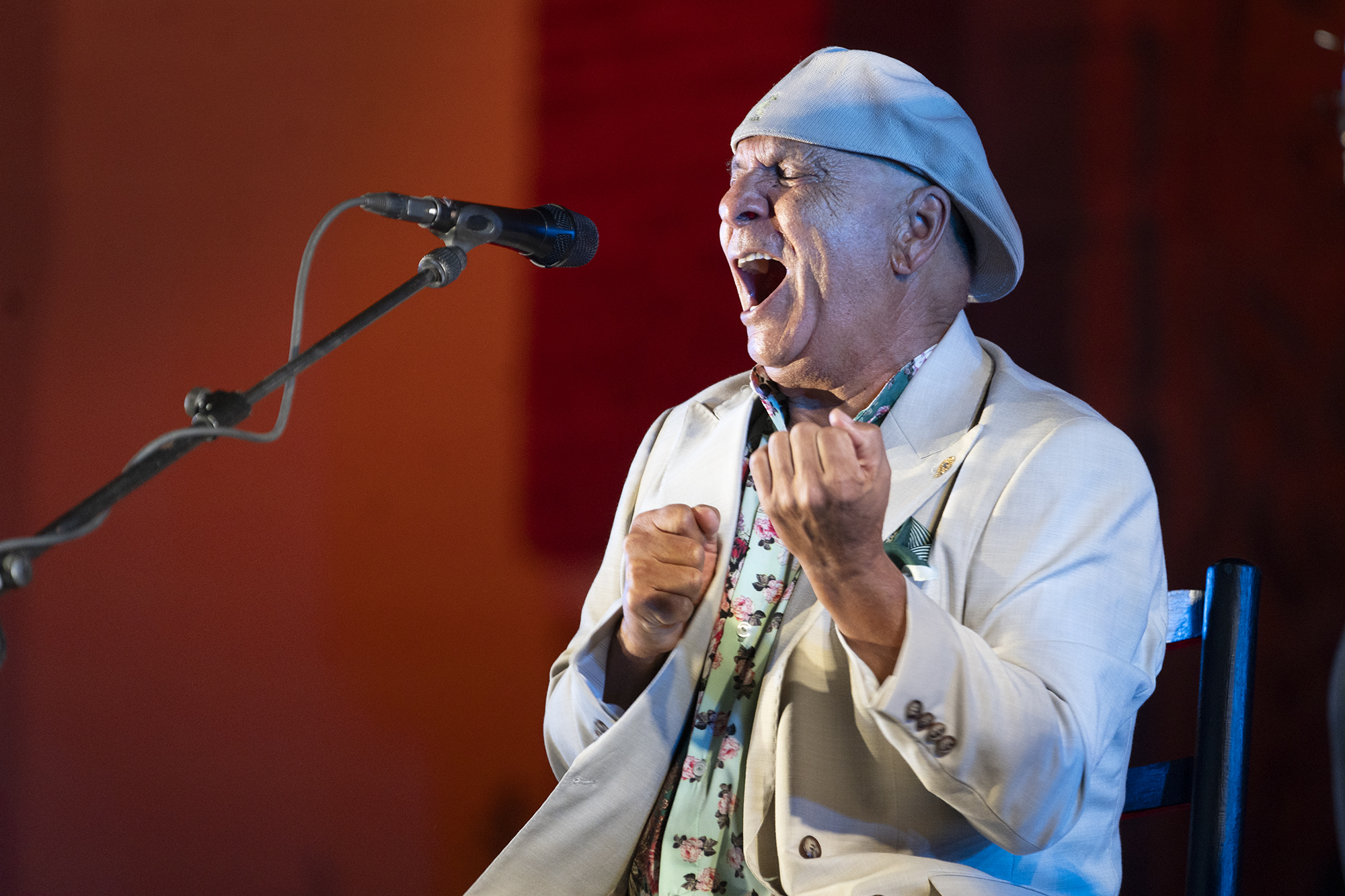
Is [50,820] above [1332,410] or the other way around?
the other way around

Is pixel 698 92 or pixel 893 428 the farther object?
pixel 698 92

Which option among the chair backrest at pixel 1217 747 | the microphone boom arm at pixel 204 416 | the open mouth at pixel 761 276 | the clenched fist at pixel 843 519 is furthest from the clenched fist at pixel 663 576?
the chair backrest at pixel 1217 747

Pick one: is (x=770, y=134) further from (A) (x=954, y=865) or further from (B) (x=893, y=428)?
(A) (x=954, y=865)

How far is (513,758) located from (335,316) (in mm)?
1173

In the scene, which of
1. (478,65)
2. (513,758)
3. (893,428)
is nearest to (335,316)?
(478,65)

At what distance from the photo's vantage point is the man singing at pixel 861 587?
1.29 m

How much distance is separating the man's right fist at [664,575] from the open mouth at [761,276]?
1.36 ft

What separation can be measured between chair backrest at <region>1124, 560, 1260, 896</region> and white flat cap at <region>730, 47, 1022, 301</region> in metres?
0.60

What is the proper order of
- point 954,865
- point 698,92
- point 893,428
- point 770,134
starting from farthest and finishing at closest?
point 698,92 → point 770,134 → point 893,428 → point 954,865

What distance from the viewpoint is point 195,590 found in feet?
9.61

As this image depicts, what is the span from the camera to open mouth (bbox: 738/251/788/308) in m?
1.87

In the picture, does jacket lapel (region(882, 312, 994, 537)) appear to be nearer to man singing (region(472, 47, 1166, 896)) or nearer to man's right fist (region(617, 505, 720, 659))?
man singing (region(472, 47, 1166, 896))

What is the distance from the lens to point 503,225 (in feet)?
4.35

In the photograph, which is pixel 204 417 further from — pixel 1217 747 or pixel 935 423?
pixel 1217 747
